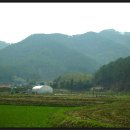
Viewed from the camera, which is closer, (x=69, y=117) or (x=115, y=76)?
(x=69, y=117)

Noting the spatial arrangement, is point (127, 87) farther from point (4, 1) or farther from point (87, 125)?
point (4, 1)

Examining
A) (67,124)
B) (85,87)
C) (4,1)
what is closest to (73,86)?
(85,87)

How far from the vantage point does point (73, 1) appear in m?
12.9

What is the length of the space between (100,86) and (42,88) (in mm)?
38029

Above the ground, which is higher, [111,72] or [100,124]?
[111,72]

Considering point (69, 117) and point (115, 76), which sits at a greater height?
point (115, 76)

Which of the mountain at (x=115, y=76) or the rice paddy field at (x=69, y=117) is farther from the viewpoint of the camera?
the mountain at (x=115, y=76)

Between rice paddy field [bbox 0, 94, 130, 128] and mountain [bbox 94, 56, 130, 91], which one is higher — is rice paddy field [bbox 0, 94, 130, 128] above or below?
below

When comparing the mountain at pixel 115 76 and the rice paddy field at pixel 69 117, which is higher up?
the mountain at pixel 115 76

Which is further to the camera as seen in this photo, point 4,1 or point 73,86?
point 73,86

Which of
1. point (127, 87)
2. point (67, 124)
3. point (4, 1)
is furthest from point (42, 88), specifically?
point (4, 1)

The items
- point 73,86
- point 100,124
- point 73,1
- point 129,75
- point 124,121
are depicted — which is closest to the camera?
point 73,1

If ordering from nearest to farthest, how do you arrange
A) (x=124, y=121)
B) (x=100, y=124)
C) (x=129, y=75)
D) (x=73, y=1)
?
(x=73, y=1) → (x=100, y=124) → (x=124, y=121) → (x=129, y=75)

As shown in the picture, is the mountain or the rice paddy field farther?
the mountain
